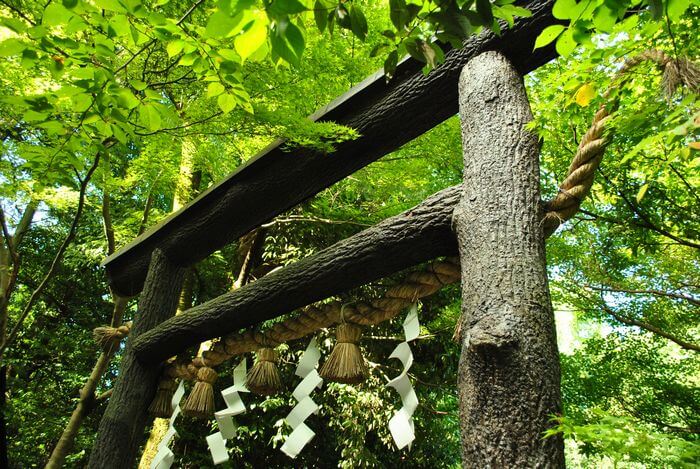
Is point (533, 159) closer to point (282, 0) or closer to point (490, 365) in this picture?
point (490, 365)

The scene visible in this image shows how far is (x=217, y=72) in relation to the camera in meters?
1.23

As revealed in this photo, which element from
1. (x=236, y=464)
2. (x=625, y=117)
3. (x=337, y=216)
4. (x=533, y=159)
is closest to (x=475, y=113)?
(x=533, y=159)

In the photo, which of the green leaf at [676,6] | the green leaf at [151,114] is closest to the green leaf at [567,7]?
the green leaf at [676,6]

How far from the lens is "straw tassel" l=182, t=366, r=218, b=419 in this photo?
2271 millimetres

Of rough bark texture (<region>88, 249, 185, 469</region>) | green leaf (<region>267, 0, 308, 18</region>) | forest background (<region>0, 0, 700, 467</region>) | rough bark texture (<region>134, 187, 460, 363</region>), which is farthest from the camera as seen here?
rough bark texture (<region>88, 249, 185, 469</region>)

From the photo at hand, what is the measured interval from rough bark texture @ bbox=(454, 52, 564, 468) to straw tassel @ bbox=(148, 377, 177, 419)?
1.93m

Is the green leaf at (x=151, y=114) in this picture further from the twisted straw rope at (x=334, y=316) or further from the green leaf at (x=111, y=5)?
the twisted straw rope at (x=334, y=316)

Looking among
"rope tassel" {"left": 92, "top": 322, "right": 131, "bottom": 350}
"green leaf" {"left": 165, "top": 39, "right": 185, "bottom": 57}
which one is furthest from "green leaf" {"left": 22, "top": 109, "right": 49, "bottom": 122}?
"rope tassel" {"left": 92, "top": 322, "right": 131, "bottom": 350}

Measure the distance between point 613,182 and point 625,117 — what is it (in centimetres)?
232

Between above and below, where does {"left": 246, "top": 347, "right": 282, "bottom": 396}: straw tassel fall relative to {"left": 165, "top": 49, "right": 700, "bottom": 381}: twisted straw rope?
below

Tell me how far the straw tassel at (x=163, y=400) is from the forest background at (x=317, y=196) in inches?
47.2

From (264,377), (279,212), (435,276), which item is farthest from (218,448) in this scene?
(435,276)

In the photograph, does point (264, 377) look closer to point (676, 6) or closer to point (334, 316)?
point (334, 316)

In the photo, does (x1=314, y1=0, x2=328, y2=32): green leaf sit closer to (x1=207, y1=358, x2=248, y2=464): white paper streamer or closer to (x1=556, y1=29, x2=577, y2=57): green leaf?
(x1=556, y1=29, x2=577, y2=57): green leaf
